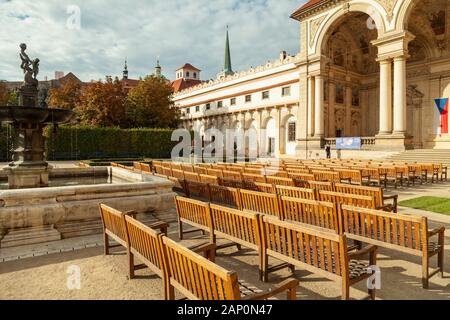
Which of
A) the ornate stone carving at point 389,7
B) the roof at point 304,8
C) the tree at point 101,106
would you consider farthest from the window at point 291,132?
the tree at point 101,106

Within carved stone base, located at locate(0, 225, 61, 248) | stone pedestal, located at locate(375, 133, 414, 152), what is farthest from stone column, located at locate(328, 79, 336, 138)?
carved stone base, located at locate(0, 225, 61, 248)

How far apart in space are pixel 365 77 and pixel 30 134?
37.4m

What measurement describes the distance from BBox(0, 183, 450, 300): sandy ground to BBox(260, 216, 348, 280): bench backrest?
37 cm

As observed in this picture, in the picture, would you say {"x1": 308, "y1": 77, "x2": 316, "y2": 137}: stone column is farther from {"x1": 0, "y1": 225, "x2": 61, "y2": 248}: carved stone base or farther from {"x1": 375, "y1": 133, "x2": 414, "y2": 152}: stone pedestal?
{"x1": 0, "y1": 225, "x2": 61, "y2": 248}: carved stone base

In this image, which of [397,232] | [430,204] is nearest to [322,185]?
[430,204]

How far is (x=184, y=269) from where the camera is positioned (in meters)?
2.73

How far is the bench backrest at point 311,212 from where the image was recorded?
4699 mm

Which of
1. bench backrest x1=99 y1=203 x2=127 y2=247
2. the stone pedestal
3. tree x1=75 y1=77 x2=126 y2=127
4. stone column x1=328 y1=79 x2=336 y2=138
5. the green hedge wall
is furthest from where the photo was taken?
tree x1=75 y1=77 x2=126 y2=127

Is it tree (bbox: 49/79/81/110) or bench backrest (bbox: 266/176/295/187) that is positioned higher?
tree (bbox: 49/79/81/110)

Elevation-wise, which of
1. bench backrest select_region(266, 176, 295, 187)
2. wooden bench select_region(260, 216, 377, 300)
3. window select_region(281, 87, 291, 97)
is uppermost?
window select_region(281, 87, 291, 97)

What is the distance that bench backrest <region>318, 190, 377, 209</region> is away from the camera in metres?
5.15

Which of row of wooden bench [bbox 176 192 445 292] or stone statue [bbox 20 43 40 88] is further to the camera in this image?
stone statue [bbox 20 43 40 88]
